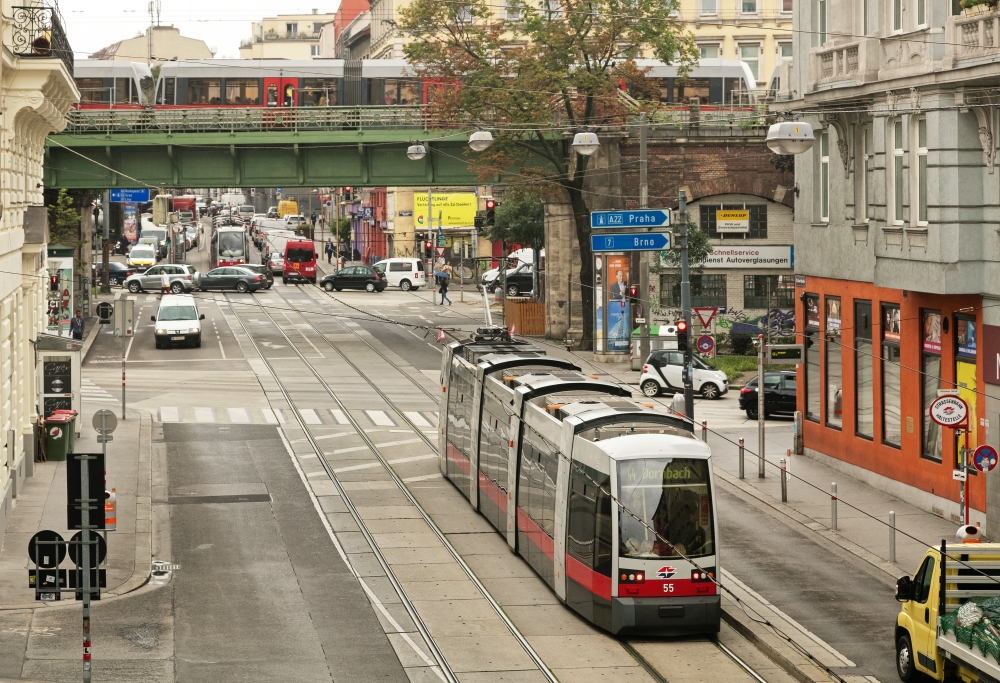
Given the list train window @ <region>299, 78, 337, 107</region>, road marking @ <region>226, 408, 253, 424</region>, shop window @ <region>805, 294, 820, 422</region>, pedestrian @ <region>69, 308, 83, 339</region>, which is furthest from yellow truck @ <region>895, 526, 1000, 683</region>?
train window @ <region>299, 78, 337, 107</region>

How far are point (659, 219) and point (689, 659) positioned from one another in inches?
597

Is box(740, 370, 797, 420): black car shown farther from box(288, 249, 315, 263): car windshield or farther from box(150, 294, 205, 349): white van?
box(288, 249, 315, 263): car windshield

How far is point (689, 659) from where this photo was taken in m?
18.0

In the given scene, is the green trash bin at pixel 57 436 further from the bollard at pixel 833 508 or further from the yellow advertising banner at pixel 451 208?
the yellow advertising banner at pixel 451 208

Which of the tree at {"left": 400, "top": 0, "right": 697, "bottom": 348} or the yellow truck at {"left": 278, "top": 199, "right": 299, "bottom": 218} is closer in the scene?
the tree at {"left": 400, "top": 0, "right": 697, "bottom": 348}

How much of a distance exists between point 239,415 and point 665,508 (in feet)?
77.1

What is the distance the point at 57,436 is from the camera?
3300 centimetres

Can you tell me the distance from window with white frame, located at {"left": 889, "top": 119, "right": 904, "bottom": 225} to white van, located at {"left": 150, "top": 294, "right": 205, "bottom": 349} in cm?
3312

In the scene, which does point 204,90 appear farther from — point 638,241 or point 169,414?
point 638,241

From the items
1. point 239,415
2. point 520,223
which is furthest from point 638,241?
point 520,223

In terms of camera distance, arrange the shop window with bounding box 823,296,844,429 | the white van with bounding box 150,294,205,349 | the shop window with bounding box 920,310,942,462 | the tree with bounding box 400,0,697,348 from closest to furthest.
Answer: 1. the shop window with bounding box 920,310,942,462
2. the shop window with bounding box 823,296,844,429
3. the tree with bounding box 400,0,697,348
4. the white van with bounding box 150,294,205,349

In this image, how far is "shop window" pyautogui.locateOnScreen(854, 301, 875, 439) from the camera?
101 feet

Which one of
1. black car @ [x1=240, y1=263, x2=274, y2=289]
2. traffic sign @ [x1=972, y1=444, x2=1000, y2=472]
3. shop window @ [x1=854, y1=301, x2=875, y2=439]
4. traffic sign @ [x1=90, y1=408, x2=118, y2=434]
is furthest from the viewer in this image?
black car @ [x1=240, y1=263, x2=274, y2=289]

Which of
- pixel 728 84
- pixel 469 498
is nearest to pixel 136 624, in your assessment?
pixel 469 498
